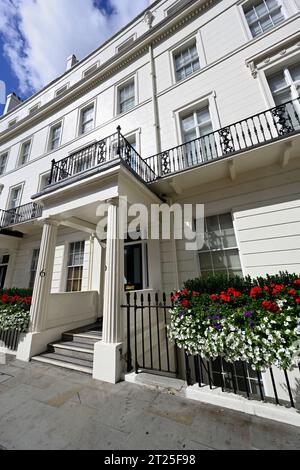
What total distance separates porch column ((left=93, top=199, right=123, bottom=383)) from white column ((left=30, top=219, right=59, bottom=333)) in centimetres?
213

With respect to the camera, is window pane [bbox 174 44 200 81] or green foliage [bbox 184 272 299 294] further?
window pane [bbox 174 44 200 81]

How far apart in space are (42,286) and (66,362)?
1883mm

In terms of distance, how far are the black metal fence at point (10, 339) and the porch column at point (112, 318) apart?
2764 millimetres

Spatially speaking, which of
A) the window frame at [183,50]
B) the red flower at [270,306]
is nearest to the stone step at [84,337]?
the red flower at [270,306]

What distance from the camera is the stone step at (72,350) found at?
13.5ft

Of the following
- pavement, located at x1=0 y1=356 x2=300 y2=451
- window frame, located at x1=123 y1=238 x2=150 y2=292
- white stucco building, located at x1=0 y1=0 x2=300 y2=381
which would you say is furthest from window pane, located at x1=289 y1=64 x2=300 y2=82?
pavement, located at x1=0 y1=356 x2=300 y2=451

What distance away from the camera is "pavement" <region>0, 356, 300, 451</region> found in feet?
6.43

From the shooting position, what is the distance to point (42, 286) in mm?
4848

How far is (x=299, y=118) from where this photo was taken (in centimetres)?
490

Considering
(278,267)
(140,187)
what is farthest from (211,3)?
(278,267)

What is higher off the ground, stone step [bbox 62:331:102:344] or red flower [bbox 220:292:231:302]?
red flower [bbox 220:292:231:302]

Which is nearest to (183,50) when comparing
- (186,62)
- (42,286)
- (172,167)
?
(186,62)

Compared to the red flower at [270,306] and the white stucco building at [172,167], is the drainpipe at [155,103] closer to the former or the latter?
the white stucco building at [172,167]

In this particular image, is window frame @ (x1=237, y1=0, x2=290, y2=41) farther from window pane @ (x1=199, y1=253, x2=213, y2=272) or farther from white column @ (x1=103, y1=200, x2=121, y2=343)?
white column @ (x1=103, y1=200, x2=121, y2=343)
